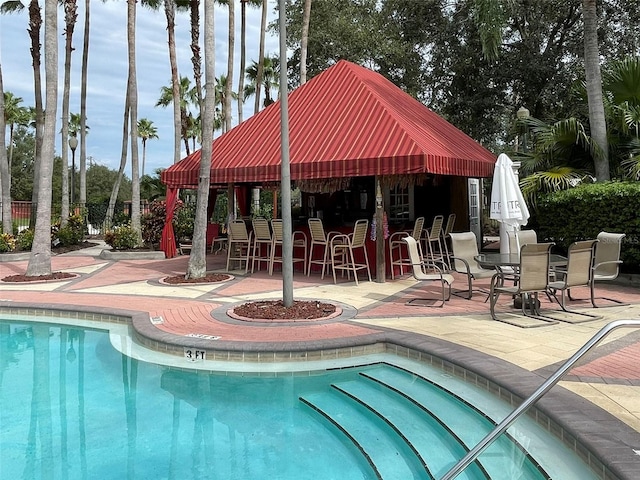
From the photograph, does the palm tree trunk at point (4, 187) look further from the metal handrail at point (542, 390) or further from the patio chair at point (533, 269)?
the metal handrail at point (542, 390)

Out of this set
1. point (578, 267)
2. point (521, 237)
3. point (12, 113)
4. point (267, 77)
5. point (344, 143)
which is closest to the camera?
point (578, 267)

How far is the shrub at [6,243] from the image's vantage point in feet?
50.8

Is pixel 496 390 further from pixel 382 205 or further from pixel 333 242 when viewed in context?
pixel 333 242

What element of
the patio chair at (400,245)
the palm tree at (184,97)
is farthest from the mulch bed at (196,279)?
the palm tree at (184,97)

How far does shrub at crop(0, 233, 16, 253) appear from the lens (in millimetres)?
15477

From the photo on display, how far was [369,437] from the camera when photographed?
3.90 meters

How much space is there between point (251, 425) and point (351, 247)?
562cm

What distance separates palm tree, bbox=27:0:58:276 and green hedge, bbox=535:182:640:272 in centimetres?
1079

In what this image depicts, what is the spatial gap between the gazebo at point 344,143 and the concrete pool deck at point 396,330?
2239mm

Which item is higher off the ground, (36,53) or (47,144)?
(36,53)

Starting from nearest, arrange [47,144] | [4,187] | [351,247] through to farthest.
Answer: [351,247]
[47,144]
[4,187]

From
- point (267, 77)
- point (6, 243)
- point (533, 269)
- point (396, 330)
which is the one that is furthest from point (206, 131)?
point (267, 77)

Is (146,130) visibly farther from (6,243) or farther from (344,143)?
(344,143)

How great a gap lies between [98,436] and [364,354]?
2.78 metres
